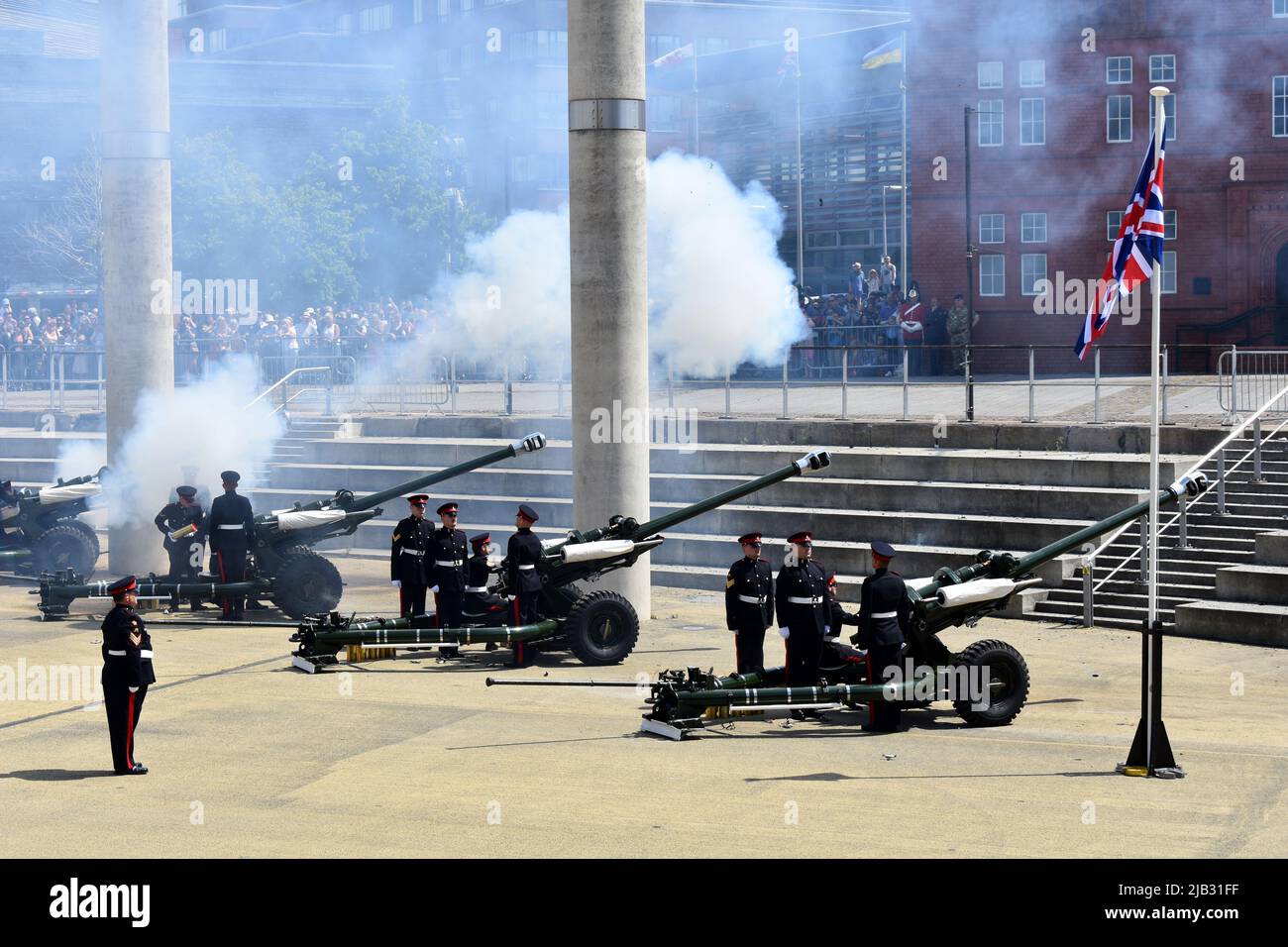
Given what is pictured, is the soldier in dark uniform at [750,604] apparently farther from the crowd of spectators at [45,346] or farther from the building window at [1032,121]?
the building window at [1032,121]

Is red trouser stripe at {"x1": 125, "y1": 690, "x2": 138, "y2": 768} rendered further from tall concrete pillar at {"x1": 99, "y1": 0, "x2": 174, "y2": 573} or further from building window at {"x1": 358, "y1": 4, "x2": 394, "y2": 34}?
building window at {"x1": 358, "y1": 4, "x2": 394, "y2": 34}

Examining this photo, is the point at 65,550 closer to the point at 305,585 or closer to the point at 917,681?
the point at 305,585

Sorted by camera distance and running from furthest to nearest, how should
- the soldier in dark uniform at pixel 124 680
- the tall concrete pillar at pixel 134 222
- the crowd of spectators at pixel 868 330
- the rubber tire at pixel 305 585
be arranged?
the crowd of spectators at pixel 868 330 < the tall concrete pillar at pixel 134 222 < the rubber tire at pixel 305 585 < the soldier in dark uniform at pixel 124 680

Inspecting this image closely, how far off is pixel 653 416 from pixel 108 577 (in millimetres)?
8092

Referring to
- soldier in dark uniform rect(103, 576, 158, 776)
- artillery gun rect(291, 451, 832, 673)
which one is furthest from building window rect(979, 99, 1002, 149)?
soldier in dark uniform rect(103, 576, 158, 776)

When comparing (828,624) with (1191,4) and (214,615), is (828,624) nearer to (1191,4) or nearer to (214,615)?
(214,615)

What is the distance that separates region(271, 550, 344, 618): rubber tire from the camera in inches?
758

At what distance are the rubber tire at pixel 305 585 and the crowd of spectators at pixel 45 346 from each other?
57.4 ft

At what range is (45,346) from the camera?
37.9 meters

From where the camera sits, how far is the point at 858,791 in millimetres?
11555

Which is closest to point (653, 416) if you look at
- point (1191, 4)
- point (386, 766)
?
point (386, 766)

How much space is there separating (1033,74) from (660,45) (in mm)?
35774

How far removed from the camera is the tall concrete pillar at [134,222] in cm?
2236

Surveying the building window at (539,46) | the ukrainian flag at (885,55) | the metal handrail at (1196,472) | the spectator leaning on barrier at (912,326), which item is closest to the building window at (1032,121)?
the ukrainian flag at (885,55)
